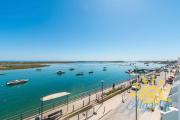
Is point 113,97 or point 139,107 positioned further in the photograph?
point 113,97

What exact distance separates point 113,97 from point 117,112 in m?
8.64

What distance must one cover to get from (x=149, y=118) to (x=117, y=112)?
3889mm

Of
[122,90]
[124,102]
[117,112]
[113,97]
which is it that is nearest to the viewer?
[117,112]

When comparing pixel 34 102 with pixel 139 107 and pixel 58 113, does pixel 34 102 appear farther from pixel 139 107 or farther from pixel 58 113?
pixel 139 107

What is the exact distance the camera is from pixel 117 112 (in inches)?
811

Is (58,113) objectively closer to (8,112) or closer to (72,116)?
(72,116)

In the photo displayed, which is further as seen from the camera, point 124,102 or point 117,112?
point 124,102

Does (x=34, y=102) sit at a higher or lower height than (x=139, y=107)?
lower

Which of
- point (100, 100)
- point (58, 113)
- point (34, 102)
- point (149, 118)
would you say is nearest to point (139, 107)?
point (149, 118)

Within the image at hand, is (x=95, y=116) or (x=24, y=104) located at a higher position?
(x=95, y=116)

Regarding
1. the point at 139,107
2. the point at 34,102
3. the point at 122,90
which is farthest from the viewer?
the point at 122,90

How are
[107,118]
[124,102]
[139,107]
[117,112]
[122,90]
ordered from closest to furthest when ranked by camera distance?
[107,118] → [117,112] → [139,107] → [124,102] → [122,90]

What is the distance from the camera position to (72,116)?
63.6ft

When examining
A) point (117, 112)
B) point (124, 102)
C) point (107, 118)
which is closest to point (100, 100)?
point (124, 102)
